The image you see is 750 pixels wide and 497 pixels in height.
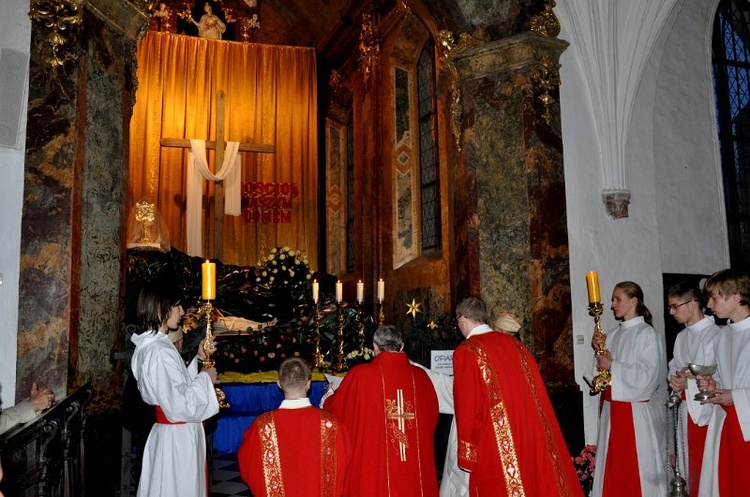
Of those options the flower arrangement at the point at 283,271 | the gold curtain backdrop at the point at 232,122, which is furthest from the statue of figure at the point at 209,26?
the flower arrangement at the point at 283,271

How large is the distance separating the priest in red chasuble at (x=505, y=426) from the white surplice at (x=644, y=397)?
118 cm

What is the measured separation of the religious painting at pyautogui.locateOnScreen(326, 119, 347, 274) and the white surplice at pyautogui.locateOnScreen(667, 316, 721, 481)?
32.2 feet

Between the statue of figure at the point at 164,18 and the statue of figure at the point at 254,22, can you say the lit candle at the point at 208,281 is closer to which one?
the statue of figure at the point at 164,18

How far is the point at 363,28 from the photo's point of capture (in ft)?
41.3

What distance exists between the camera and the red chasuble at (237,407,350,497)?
12.4ft

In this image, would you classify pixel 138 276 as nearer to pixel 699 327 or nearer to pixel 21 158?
pixel 21 158

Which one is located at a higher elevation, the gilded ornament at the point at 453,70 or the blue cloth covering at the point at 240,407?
the gilded ornament at the point at 453,70

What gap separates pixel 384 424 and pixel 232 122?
1121 centimetres

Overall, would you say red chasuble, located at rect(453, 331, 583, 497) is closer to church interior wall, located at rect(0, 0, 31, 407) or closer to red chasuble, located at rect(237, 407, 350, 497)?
red chasuble, located at rect(237, 407, 350, 497)

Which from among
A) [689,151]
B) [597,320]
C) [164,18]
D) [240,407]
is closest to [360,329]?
[240,407]

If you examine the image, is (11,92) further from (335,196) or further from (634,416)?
(335,196)

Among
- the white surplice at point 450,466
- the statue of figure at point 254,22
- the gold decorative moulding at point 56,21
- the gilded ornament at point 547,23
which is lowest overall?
the white surplice at point 450,466

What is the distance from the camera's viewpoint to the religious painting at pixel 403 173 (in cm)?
1180

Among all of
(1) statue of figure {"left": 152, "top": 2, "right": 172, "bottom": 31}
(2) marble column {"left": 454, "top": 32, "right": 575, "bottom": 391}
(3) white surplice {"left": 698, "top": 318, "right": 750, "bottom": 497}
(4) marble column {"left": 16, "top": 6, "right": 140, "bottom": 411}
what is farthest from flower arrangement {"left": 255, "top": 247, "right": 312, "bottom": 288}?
(3) white surplice {"left": 698, "top": 318, "right": 750, "bottom": 497}
